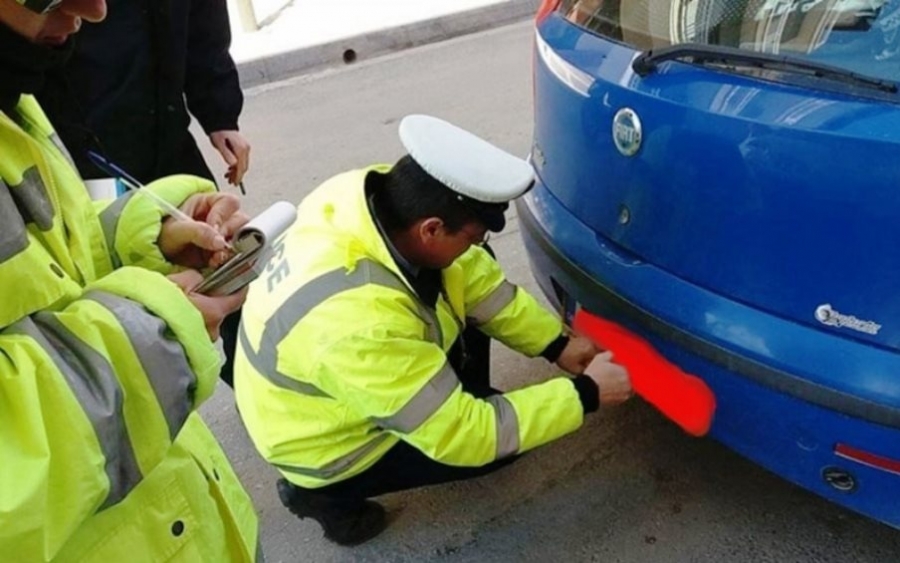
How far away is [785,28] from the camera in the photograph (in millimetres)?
1719

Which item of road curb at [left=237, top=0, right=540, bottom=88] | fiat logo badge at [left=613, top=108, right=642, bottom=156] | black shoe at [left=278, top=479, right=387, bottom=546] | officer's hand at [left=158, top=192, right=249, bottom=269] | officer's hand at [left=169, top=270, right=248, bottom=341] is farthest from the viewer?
road curb at [left=237, top=0, right=540, bottom=88]

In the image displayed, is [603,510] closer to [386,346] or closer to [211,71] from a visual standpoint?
[386,346]

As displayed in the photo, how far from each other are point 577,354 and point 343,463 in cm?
68

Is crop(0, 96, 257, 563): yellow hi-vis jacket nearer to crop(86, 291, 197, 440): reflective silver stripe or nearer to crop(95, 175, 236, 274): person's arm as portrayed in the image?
crop(86, 291, 197, 440): reflective silver stripe

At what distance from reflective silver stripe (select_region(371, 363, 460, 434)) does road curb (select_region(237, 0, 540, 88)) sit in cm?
488

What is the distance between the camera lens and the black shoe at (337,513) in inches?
87.4

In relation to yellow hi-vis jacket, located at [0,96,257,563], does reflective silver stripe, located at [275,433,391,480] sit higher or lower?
lower

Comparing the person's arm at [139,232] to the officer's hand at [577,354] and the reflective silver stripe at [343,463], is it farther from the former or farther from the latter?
the officer's hand at [577,354]

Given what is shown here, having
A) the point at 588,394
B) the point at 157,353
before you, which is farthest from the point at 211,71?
the point at 157,353

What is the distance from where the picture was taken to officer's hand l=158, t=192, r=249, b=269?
52.5 inches

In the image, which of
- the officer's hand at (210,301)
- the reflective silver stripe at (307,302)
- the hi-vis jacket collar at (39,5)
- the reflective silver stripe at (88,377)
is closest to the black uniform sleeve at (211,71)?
the reflective silver stripe at (307,302)

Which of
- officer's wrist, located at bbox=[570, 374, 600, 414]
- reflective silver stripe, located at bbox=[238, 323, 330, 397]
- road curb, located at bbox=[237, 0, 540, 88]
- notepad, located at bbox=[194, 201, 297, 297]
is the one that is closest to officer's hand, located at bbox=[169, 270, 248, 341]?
notepad, located at bbox=[194, 201, 297, 297]

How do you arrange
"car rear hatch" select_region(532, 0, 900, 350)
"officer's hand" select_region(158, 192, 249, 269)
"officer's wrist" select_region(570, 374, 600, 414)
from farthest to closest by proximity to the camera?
"officer's wrist" select_region(570, 374, 600, 414), "car rear hatch" select_region(532, 0, 900, 350), "officer's hand" select_region(158, 192, 249, 269)

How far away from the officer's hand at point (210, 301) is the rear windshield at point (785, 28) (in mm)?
1121
